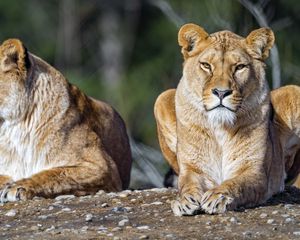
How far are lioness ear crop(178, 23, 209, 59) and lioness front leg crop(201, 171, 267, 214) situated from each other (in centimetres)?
90

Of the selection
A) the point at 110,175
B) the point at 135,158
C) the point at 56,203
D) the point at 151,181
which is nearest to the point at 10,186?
Result: the point at 56,203

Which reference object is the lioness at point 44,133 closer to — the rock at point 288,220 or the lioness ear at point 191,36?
the lioness ear at point 191,36

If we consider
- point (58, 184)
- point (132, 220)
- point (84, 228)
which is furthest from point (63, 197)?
point (84, 228)

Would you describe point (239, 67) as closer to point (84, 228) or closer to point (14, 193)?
point (84, 228)

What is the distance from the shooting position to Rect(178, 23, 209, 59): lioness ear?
26.6 ft

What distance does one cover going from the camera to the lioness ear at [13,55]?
8656 mm

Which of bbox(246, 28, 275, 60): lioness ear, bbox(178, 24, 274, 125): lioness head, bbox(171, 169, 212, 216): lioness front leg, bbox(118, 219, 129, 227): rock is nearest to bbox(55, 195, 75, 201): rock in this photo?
bbox(171, 169, 212, 216): lioness front leg

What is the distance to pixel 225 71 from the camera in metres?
7.68

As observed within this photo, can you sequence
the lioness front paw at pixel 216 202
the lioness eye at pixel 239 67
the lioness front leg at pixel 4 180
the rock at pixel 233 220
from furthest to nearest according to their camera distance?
the lioness front leg at pixel 4 180, the lioness eye at pixel 239 67, the lioness front paw at pixel 216 202, the rock at pixel 233 220

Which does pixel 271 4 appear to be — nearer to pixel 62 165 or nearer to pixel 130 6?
pixel 62 165

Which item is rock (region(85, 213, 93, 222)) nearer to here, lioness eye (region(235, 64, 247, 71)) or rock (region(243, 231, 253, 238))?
rock (region(243, 231, 253, 238))

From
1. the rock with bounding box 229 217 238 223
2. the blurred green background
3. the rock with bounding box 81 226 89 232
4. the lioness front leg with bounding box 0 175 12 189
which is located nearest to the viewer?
the rock with bounding box 81 226 89 232

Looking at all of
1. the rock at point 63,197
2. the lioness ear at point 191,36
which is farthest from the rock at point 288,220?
the rock at point 63,197

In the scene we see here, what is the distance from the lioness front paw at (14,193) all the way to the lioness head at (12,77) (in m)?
0.74
